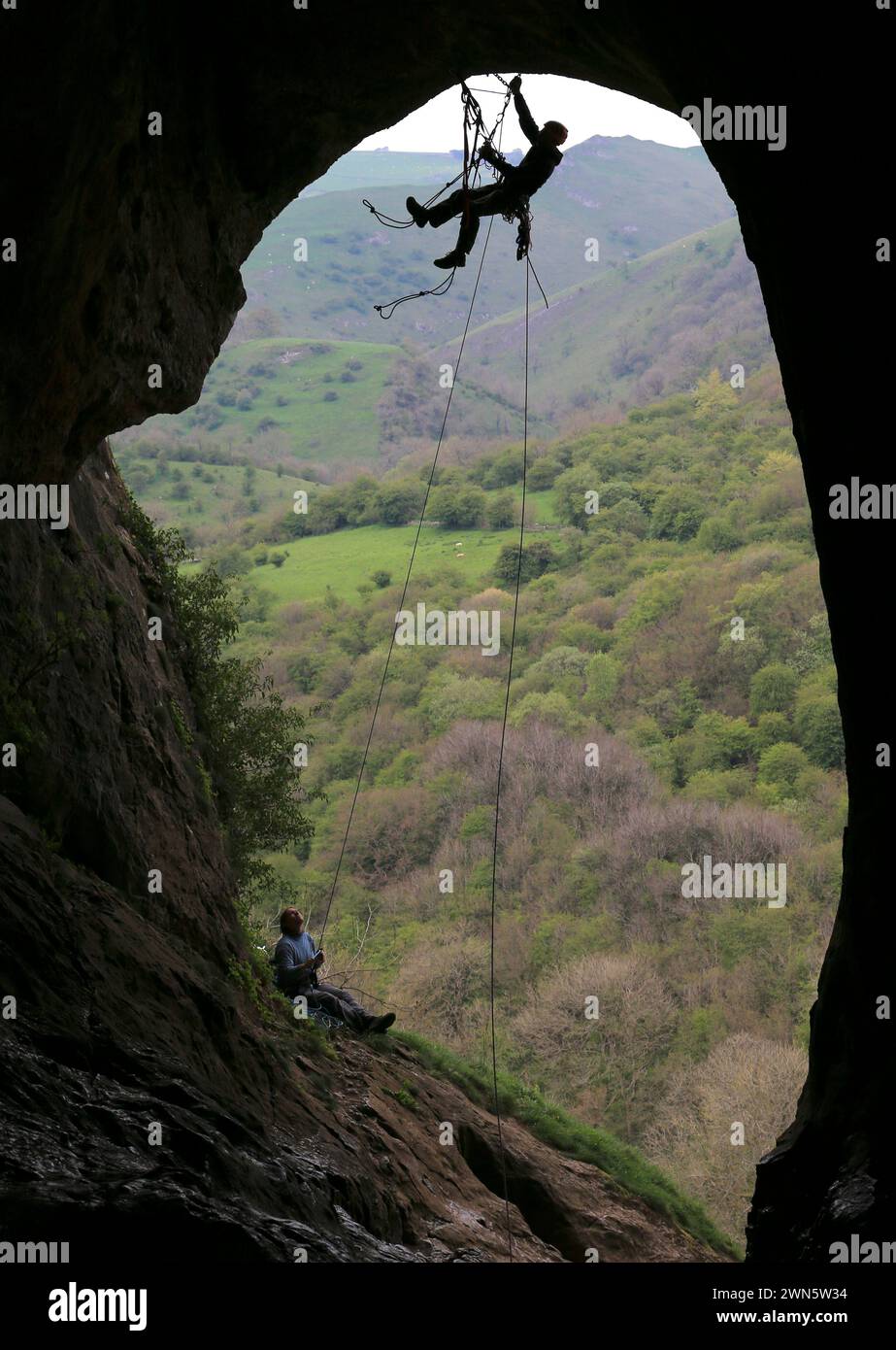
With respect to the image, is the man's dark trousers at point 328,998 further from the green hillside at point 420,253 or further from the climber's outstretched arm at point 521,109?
the green hillside at point 420,253

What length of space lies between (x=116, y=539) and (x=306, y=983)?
493cm

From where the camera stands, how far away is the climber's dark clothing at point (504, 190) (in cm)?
888

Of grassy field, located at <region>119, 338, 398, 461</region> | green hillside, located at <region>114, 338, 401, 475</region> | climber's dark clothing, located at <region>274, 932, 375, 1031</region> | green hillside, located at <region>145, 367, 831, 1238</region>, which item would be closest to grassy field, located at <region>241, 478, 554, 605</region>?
green hillside, located at <region>145, 367, 831, 1238</region>

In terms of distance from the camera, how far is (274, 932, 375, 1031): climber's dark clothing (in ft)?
40.5

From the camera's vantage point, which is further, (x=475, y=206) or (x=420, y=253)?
(x=420, y=253)

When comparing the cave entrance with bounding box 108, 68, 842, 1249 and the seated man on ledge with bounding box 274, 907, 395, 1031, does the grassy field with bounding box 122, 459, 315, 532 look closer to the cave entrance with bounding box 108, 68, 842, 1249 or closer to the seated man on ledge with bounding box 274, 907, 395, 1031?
the cave entrance with bounding box 108, 68, 842, 1249

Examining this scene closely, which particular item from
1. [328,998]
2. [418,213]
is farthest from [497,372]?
[418,213]

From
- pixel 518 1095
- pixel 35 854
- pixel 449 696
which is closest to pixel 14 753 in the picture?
pixel 35 854

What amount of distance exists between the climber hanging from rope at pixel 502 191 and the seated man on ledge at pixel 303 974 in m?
6.71

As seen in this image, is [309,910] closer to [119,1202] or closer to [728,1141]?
[728,1141]

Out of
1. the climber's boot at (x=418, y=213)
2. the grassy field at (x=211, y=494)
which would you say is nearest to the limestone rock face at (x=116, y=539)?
the climber's boot at (x=418, y=213)

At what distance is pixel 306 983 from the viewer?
1246 cm

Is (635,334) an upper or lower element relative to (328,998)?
upper

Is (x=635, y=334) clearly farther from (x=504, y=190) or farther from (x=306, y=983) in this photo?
(x=504, y=190)
